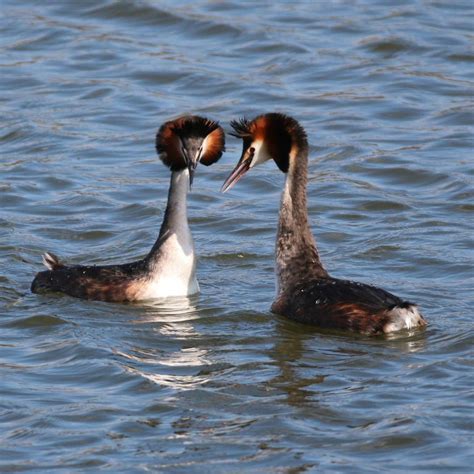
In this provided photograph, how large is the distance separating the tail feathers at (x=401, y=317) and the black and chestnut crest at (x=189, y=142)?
86.5 inches

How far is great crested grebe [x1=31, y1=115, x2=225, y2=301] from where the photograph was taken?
11.5 metres

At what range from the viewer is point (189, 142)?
38.3 feet

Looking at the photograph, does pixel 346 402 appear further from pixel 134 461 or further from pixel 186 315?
pixel 186 315

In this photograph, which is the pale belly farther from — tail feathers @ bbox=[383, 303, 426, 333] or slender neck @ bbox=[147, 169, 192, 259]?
tail feathers @ bbox=[383, 303, 426, 333]

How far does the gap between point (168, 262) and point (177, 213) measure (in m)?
0.41

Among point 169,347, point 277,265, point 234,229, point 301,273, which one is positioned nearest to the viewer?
point 169,347

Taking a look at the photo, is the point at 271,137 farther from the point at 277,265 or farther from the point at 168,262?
the point at 168,262

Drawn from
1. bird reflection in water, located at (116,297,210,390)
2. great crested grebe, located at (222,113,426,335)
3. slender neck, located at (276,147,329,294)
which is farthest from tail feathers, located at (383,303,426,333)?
bird reflection in water, located at (116,297,210,390)

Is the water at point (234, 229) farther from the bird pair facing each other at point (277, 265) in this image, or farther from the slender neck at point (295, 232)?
the slender neck at point (295, 232)

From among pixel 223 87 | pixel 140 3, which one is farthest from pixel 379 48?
pixel 140 3

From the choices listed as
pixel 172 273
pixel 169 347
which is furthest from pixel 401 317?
pixel 172 273

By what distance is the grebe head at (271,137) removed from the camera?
36.6 ft

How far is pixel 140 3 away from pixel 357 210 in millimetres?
8095

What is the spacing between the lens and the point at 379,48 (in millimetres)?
19422
